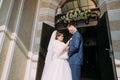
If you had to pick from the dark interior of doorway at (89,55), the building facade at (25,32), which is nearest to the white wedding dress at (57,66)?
the building facade at (25,32)

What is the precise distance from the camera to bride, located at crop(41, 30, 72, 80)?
9.65ft

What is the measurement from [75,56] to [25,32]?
1.94m

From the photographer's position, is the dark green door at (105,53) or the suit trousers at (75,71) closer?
the suit trousers at (75,71)

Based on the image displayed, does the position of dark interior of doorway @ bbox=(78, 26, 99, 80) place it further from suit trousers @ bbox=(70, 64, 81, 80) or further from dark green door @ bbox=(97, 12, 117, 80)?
suit trousers @ bbox=(70, 64, 81, 80)

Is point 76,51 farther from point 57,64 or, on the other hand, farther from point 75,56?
point 57,64

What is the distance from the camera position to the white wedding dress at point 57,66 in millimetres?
2934

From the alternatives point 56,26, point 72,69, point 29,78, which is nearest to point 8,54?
point 29,78

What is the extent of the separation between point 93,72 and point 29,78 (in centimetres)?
326

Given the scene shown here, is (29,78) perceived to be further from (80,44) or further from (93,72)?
(93,72)

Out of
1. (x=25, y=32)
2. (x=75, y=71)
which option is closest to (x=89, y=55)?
(x=25, y=32)

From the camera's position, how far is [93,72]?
6426 mm

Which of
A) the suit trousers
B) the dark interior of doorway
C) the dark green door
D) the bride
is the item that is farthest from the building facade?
the dark interior of doorway

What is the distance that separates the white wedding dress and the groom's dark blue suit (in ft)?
0.39

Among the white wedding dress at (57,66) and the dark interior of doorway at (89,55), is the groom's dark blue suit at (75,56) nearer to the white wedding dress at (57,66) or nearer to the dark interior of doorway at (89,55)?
the white wedding dress at (57,66)
